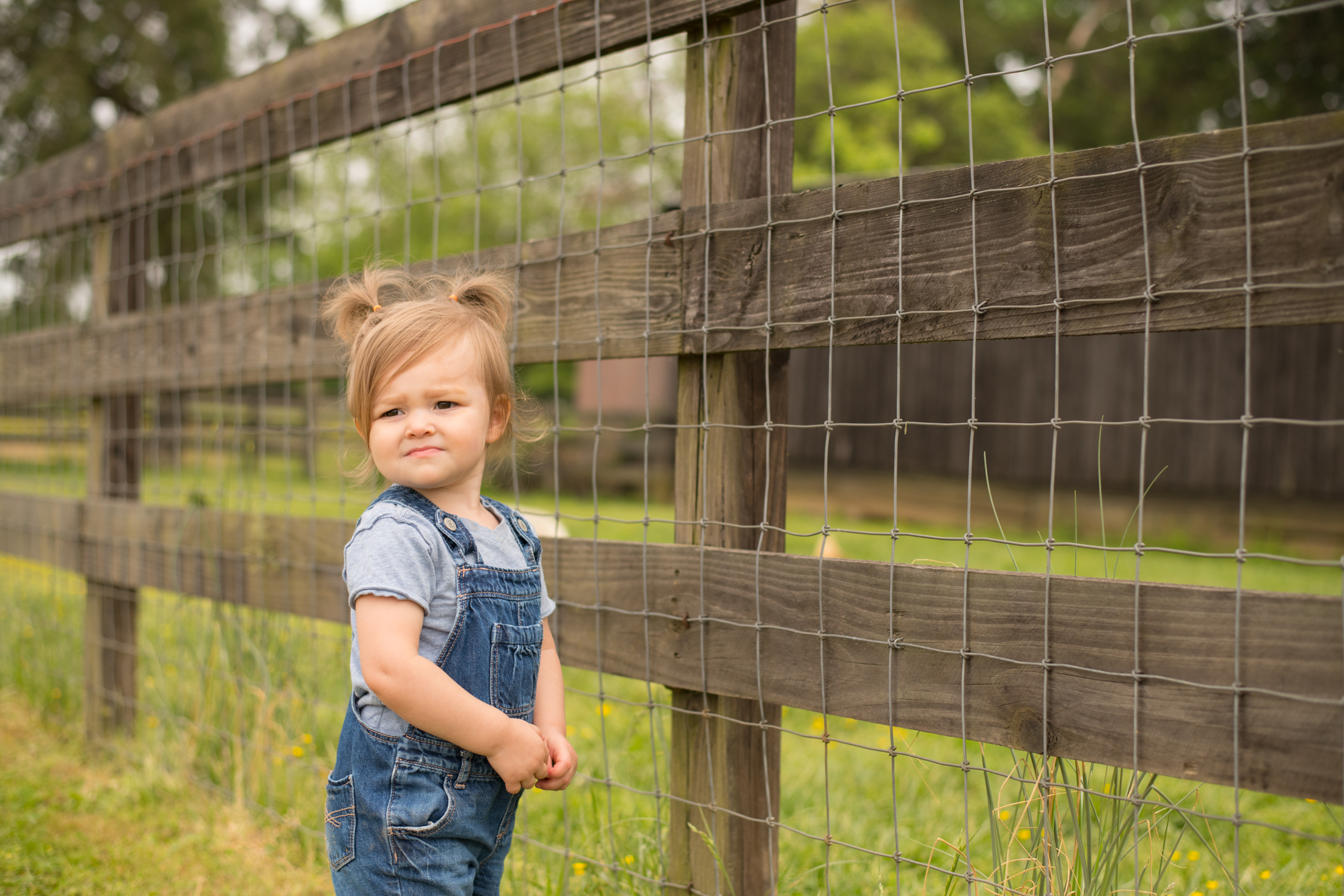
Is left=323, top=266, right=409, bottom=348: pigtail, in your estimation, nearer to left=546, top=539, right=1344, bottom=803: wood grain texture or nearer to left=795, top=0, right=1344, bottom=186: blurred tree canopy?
left=546, top=539, right=1344, bottom=803: wood grain texture

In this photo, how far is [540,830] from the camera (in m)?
2.99

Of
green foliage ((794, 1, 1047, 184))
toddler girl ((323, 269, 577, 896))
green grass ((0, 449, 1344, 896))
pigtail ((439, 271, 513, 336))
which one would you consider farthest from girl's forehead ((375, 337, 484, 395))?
green foliage ((794, 1, 1047, 184))

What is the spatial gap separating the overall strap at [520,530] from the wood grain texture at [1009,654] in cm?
37

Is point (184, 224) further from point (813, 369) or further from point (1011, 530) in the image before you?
point (1011, 530)

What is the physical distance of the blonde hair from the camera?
167cm

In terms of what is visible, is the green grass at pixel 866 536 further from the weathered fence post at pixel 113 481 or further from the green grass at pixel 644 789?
the green grass at pixel 644 789

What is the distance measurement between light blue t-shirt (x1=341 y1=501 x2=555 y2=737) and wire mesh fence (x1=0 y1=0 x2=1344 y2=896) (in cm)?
43

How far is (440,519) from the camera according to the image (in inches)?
65.6

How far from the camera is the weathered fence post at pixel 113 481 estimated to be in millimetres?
3930

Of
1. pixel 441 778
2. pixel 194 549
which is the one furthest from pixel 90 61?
pixel 441 778

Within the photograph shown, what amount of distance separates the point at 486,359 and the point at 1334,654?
1.35 meters

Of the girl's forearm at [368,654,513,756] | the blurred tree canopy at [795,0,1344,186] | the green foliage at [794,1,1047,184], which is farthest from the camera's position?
the green foliage at [794,1,1047,184]

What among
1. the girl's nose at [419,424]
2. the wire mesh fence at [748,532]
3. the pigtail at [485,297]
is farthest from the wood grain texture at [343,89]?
the girl's nose at [419,424]

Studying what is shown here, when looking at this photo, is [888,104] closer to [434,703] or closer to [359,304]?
[359,304]
